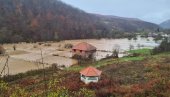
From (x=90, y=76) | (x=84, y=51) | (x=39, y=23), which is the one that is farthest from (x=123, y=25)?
(x=90, y=76)

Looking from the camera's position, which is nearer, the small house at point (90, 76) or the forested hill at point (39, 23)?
the small house at point (90, 76)

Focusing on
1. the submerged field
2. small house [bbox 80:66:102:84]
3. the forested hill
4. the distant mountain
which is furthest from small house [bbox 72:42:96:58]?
the distant mountain

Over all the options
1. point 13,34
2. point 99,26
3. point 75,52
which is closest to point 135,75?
point 75,52

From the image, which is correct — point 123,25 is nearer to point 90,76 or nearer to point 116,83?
point 90,76

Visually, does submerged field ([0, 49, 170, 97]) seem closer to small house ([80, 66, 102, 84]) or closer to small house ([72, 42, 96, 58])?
small house ([80, 66, 102, 84])

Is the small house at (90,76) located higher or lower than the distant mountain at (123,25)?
lower

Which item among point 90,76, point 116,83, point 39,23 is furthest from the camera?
point 39,23

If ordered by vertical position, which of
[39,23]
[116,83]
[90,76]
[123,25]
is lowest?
[116,83]

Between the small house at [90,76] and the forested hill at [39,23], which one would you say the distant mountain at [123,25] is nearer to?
the forested hill at [39,23]

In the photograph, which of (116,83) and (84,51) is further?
(84,51)

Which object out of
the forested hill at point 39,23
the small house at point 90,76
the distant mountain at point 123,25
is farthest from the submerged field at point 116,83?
the distant mountain at point 123,25

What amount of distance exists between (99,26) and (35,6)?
22.1 m

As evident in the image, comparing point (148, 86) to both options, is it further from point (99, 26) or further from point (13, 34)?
point (99, 26)

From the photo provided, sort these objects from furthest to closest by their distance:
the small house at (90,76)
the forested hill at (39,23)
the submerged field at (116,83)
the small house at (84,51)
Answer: the forested hill at (39,23), the small house at (84,51), the small house at (90,76), the submerged field at (116,83)
